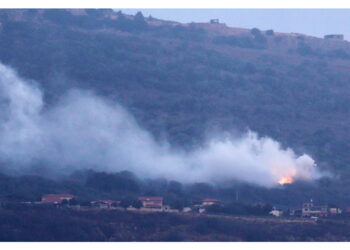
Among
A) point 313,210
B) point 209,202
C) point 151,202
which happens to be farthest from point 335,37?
point 151,202

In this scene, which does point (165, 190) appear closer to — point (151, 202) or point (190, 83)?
point (151, 202)

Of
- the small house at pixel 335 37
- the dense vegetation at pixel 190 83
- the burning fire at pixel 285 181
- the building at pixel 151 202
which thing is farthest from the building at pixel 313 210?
the small house at pixel 335 37

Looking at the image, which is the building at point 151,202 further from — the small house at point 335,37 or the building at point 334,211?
the small house at point 335,37

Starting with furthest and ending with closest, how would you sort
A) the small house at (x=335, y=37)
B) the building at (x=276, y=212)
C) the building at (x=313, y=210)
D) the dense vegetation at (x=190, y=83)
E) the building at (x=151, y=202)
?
1. the small house at (x=335, y=37)
2. the dense vegetation at (x=190, y=83)
3. the building at (x=313, y=210)
4. the building at (x=151, y=202)
5. the building at (x=276, y=212)

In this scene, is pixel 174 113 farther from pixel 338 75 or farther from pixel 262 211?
pixel 262 211

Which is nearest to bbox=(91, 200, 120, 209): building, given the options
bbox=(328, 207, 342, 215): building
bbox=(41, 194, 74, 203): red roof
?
bbox=(41, 194, 74, 203): red roof

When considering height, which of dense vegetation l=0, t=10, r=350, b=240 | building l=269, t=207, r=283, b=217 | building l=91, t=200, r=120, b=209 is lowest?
building l=269, t=207, r=283, b=217

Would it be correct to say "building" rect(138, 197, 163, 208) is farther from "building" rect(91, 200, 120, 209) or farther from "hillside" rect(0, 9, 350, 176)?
"hillside" rect(0, 9, 350, 176)
